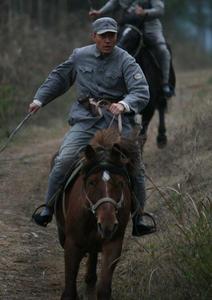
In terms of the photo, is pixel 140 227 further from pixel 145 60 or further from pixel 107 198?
pixel 145 60

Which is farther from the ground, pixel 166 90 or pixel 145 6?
pixel 145 6

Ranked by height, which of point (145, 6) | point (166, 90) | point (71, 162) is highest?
point (71, 162)

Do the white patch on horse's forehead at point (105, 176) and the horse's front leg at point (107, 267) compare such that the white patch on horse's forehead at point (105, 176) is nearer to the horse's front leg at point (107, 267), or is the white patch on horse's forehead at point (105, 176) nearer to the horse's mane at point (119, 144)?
the horse's mane at point (119, 144)

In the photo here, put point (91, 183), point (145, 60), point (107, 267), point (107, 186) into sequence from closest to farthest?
1. point (107, 186)
2. point (91, 183)
3. point (107, 267)
4. point (145, 60)

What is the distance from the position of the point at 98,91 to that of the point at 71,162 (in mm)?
Result: 659

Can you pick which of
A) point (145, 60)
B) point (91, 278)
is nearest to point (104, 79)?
point (91, 278)

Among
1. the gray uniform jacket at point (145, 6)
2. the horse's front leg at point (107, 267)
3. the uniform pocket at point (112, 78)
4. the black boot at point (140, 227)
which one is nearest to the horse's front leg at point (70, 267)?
the horse's front leg at point (107, 267)

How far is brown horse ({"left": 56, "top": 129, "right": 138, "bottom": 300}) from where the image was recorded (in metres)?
6.76

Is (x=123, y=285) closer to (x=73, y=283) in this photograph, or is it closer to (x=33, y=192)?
(x=73, y=283)

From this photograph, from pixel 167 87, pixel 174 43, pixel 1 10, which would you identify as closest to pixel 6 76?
pixel 1 10

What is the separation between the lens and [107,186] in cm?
681

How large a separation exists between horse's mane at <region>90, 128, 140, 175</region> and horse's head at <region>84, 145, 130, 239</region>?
1.2 inches

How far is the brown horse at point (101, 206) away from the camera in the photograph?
676cm

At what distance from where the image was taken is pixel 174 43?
2995cm
